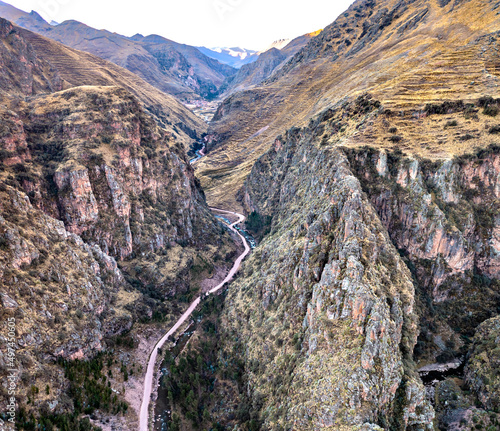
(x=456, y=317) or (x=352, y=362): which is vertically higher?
(x=352, y=362)

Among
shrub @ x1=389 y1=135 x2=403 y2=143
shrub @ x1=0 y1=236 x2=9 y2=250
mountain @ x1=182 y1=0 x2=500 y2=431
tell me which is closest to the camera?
mountain @ x1=182 y1=0 x2=500 y2=431

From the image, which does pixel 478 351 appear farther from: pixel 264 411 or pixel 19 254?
pixel 19 254

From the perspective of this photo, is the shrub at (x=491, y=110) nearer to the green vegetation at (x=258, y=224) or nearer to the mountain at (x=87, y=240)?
the green vegetation at (x=258, y=224)

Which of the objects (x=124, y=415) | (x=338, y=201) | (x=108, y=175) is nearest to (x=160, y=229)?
(x=108, y=175)

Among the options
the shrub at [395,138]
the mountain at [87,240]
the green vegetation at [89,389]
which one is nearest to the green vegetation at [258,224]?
the mountain at [87,240]

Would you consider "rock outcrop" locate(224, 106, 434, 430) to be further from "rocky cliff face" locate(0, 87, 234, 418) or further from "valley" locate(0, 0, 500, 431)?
"rocky cliff face" locate(0, 87, 234, 418)

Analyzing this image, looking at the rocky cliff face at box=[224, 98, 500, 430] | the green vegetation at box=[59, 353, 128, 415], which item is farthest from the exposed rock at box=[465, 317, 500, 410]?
the green vegetation at box=[59, 353, 128, 415]
